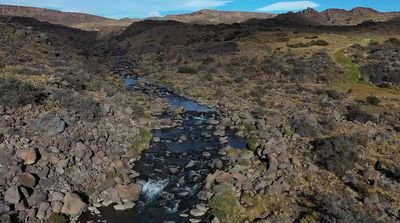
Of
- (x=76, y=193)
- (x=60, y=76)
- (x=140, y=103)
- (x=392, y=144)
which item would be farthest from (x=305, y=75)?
(x=76, y=193)

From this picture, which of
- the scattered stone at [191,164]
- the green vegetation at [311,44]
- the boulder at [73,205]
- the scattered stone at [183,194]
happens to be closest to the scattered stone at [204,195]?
the scattered stone at [183,194]

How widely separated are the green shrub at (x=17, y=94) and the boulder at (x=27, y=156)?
5.82 meters

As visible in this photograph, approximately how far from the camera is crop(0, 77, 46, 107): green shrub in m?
27.5

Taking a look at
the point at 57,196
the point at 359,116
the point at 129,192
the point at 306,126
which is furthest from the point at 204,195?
the point at 359,116

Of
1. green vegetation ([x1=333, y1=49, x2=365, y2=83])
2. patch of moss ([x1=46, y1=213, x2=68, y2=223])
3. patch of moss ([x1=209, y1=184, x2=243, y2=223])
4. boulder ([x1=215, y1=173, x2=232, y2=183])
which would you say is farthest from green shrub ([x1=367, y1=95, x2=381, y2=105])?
patch of moss ([x1=46, y1=213, x2=68, y2=223])

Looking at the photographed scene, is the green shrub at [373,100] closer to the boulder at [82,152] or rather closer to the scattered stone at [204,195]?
the scattered stone at [204,195]

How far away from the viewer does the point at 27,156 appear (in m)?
22.6

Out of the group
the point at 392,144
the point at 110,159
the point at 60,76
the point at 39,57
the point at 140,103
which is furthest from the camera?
the point at 39,57

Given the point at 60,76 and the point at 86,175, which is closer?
the point at 86,175

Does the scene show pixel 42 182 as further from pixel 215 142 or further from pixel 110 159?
pixel 215 142

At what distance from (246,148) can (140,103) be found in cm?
1635

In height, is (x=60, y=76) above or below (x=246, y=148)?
A: above

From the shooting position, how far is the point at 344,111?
3947 cm

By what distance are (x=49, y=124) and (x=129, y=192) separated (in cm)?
749
